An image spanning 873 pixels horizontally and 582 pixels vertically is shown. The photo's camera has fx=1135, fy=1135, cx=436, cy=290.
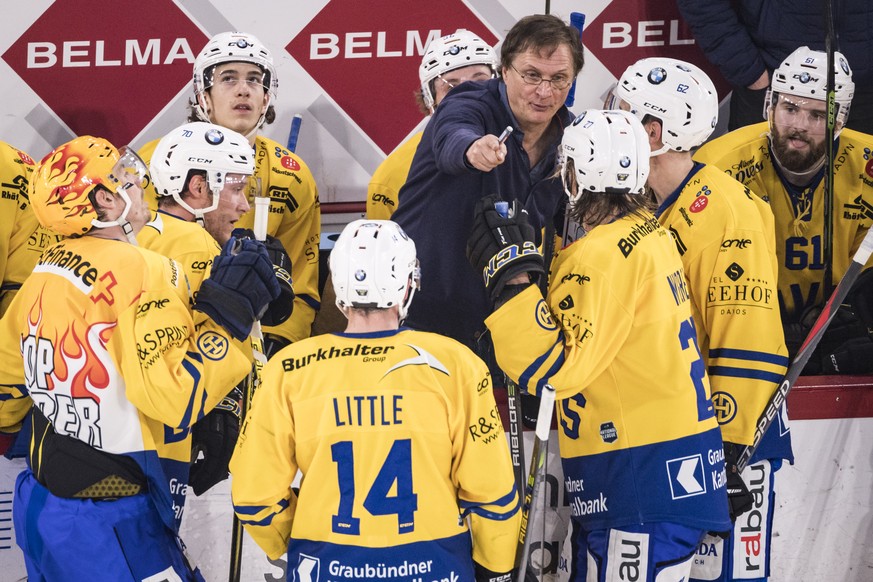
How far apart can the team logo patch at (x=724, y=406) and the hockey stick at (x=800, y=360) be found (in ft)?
0.35

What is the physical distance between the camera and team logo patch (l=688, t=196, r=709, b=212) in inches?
145

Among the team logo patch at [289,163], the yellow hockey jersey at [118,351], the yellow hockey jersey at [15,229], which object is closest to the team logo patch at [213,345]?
the yellow hockey jersey at [118,351]

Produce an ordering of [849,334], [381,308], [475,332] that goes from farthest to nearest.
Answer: [849,334], [475,332], [381,308]

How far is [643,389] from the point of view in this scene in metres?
3.34

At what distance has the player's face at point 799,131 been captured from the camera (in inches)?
179

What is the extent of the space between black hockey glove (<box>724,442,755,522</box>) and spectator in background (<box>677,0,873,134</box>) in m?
2.04

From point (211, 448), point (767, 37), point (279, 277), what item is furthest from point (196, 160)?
point (767, 37)

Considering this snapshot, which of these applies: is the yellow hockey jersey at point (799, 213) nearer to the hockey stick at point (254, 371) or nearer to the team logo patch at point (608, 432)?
the team logo patch at point (608, 432)

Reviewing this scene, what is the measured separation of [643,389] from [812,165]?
68.4 inches

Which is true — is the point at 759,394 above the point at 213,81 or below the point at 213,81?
below

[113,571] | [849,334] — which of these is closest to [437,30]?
[849,334]

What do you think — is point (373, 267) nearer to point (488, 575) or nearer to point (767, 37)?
point (488, 575)

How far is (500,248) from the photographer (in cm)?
324

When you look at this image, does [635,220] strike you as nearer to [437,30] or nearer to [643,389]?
[643,389]
